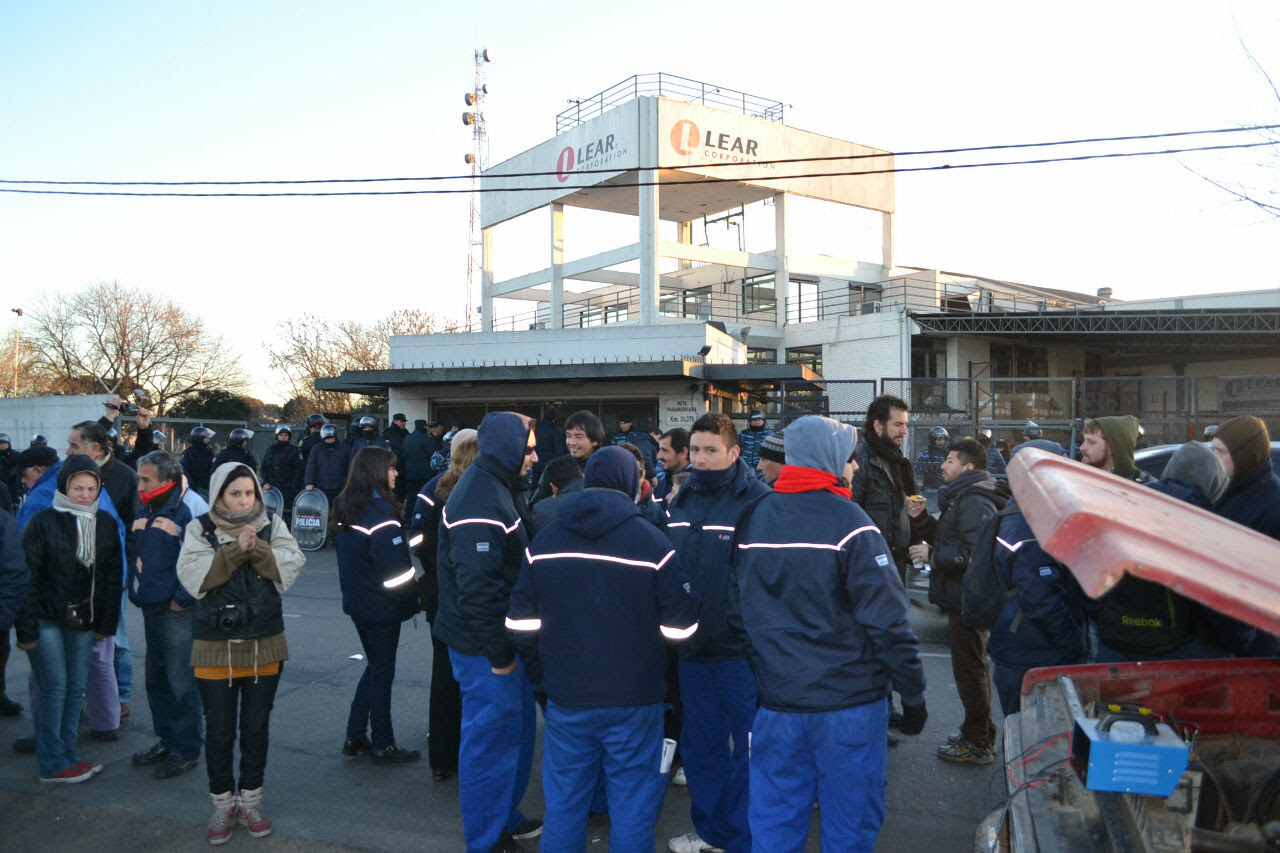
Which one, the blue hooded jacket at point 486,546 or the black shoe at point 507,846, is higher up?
the blue hooded jacket at point 486,546

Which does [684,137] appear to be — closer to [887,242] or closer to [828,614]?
[887,242]

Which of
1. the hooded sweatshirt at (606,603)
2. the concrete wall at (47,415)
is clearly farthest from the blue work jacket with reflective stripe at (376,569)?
the concrete wall at (47,415)

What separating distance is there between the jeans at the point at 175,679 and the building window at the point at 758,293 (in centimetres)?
2708

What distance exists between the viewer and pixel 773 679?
3.22m

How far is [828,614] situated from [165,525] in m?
3.89

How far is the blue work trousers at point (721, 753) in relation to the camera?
4.04m

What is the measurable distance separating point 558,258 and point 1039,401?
599 inches

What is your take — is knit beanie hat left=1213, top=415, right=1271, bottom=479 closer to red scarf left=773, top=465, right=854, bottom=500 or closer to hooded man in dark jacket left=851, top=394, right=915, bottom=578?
hooded man in dark jacket left=851, top=394, right=915, bottom=578

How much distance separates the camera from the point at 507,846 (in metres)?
4.04

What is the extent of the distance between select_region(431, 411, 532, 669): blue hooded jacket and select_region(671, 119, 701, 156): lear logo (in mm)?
21872

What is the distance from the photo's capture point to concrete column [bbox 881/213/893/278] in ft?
102

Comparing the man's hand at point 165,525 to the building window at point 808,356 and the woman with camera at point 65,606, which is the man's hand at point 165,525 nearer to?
the woman with camera at point 65,606

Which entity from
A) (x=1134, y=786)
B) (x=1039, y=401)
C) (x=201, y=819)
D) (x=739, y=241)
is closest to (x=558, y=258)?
(x=739, y=241)

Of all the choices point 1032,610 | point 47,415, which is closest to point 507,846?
point 1032,610
